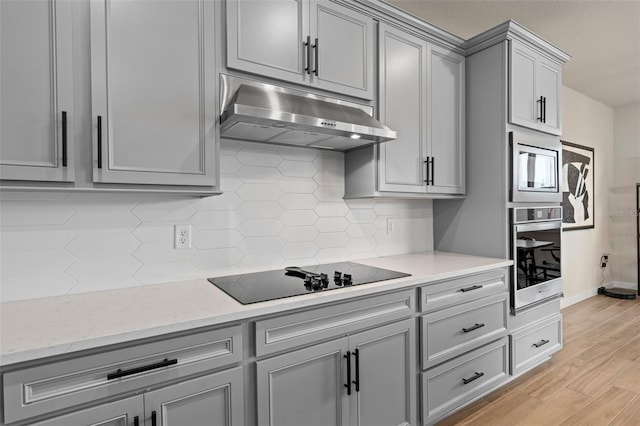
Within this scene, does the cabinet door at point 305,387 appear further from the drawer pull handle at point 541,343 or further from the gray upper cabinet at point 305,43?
the drawer pull handle at point 541,343

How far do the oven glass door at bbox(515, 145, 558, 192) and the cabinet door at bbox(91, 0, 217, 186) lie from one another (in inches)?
85.3

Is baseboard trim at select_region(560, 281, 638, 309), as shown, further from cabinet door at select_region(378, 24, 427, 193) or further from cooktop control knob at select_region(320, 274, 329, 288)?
cooktop control knob at select_region(320, 274, 329, 288)

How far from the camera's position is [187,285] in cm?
183

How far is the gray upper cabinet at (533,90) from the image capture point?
259 centimetres

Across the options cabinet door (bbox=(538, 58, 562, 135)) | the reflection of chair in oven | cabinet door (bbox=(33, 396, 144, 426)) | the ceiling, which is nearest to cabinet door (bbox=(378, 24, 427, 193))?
the ceiling

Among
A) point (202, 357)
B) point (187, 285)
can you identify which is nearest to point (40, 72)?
point (187, 285)

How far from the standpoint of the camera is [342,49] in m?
2.11

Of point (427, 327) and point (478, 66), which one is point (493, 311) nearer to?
point (427, 327)

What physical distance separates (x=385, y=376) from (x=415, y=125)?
160 centimetres

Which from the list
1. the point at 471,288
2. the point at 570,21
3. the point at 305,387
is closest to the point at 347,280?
the point at 305,387

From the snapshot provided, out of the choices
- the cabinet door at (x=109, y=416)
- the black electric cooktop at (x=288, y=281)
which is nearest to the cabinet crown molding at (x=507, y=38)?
the black electric cooktop at (x=288, y=281)

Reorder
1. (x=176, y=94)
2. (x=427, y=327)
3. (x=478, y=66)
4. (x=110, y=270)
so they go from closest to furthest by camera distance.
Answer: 1. (x=176, y=94)
2. (x=110, y=270)
3. (x=427, y=327)
4. (x=478, y=66)

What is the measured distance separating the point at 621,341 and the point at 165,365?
417 centimetres

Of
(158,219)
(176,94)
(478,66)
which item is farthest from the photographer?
(478,66)
